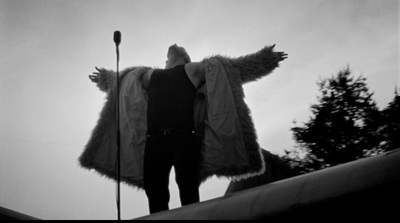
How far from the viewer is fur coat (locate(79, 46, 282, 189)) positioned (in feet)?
9.79

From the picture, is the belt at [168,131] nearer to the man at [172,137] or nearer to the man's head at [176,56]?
the man at [172,137]

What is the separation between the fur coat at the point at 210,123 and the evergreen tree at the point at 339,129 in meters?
17.3

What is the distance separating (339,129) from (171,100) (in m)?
18.6

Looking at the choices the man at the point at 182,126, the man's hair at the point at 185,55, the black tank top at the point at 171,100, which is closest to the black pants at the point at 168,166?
the man at the point at 182,126

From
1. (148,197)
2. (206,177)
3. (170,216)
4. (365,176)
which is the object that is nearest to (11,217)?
(170,216)

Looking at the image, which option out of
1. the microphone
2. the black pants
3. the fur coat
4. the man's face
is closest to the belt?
the black pants

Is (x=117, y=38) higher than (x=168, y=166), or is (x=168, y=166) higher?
(x=117, y=38)

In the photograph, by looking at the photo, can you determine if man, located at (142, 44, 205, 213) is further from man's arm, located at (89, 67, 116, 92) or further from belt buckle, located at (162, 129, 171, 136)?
man's arm, located at (89, 67, 116, 92)

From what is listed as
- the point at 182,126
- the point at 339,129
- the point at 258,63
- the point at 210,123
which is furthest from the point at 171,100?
the point at 339,129

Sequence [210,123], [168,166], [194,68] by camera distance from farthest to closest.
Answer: [194,68], [210,123], [168,166]

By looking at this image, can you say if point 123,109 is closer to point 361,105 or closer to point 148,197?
point 148,197

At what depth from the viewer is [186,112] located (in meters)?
2.90

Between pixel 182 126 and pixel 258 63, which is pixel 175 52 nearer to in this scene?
pixel 258 63

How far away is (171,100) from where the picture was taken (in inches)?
118
